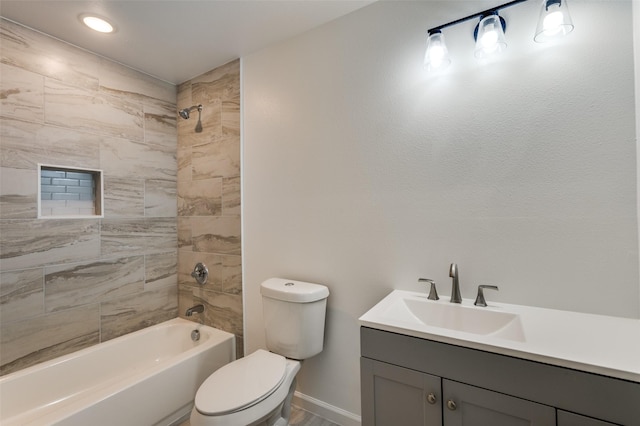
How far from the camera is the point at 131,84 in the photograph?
2.18 m

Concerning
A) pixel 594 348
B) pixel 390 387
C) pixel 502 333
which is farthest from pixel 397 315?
pixel 594 348

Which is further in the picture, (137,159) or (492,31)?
(137,159)

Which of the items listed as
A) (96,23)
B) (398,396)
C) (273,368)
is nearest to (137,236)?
(96,23)

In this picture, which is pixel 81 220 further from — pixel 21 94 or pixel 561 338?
pixel 561 338

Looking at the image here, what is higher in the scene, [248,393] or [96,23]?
[96,23]

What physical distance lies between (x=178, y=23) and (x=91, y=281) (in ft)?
5.86

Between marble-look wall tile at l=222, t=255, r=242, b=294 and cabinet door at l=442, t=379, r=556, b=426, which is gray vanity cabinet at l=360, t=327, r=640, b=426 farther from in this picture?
marble-look wall tile at l=222, t=255, r=242, b=294

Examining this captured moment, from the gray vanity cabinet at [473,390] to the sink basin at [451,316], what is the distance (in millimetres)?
126

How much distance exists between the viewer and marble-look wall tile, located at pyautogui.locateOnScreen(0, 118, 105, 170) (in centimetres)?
160

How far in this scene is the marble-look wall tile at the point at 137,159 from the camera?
204cm

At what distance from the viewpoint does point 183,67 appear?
2209 millimetres

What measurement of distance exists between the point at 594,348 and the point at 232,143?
218 cm

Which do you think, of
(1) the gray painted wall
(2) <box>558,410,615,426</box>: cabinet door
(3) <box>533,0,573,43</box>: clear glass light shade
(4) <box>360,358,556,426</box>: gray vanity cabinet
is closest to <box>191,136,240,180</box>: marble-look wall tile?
(1) the gray painted wall

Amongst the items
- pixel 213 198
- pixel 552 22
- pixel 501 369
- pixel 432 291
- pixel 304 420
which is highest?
pixel 552 22
